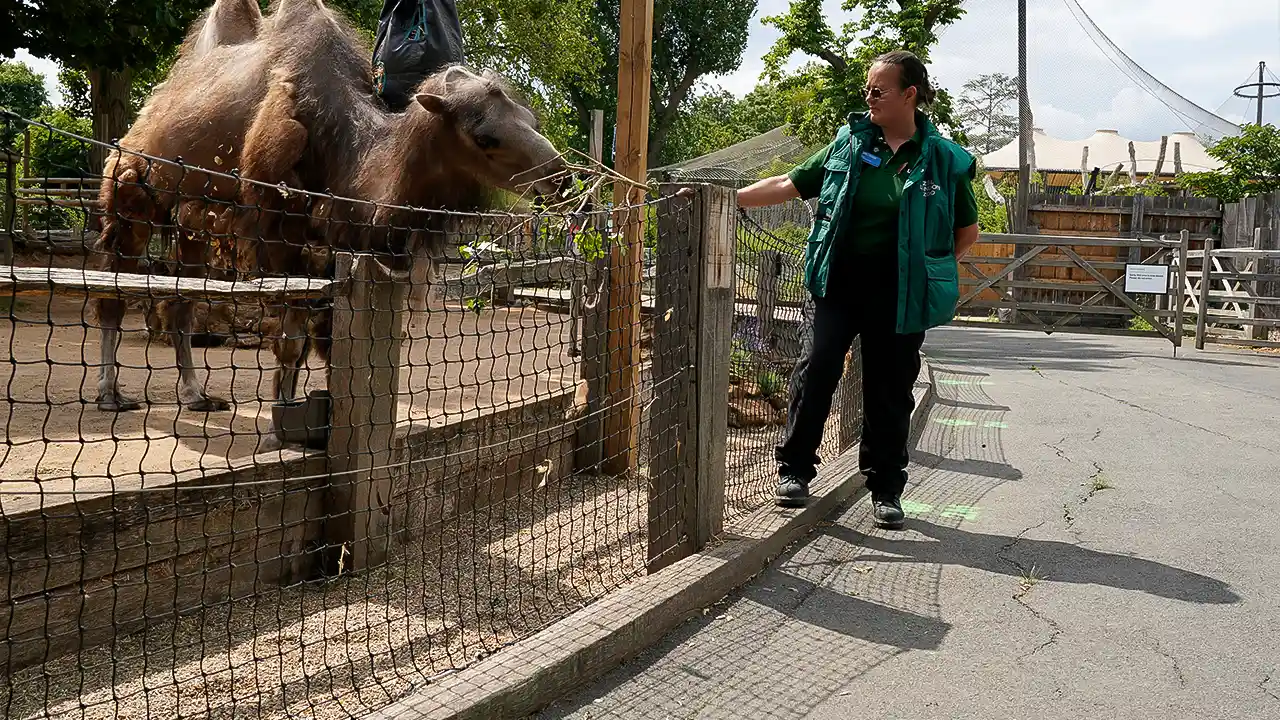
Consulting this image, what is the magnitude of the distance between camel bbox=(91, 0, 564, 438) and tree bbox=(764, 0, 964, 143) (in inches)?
528

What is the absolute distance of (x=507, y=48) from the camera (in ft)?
72.9

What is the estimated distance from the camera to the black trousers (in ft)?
15.7

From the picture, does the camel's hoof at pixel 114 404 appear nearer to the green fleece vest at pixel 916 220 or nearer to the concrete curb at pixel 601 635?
the concrete curb at pixel 601 635

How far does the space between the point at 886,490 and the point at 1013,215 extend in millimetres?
17731

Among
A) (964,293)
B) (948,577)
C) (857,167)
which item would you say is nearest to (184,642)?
(948,577)

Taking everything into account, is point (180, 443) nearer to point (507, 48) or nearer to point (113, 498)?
point (113, 498)

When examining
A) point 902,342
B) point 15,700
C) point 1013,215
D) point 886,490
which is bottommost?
point 15,700

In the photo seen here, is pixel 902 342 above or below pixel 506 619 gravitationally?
above

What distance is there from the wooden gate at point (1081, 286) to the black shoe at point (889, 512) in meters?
11.8

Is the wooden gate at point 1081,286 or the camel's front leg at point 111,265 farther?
the wooden gate at point 1081,286

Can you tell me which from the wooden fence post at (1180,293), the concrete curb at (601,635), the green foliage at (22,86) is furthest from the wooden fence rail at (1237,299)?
the green foliage at (22,86)

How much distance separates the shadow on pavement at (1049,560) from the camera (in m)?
4.32

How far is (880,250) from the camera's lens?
4738mm

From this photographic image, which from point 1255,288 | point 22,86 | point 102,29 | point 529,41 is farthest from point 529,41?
point 22,86
